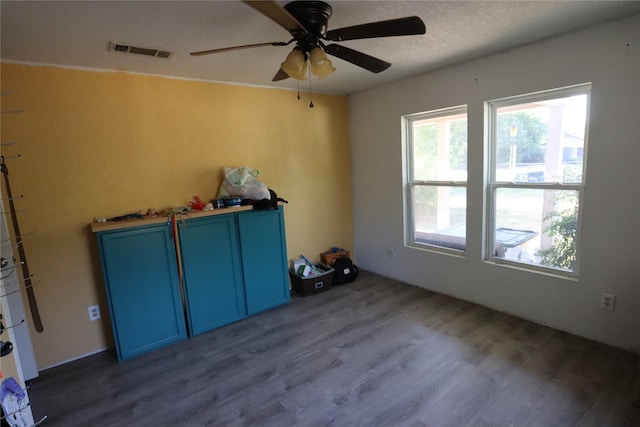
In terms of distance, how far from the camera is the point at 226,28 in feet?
6.53

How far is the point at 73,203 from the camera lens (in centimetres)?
257

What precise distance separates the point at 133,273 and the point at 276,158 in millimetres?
1811

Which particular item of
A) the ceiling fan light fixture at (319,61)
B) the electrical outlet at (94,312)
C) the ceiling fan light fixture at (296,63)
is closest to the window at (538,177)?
the ceiling fan light fixture at (319,61)

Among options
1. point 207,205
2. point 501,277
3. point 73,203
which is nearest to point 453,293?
point 501,277

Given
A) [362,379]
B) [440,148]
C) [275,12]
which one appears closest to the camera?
[275,12]

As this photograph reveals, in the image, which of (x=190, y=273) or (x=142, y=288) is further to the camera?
(x=190, y=273)

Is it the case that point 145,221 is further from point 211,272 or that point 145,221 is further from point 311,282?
point 311,282

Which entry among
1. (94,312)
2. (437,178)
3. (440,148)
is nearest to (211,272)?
(94,312)

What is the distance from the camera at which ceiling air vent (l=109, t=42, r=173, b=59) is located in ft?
7.18

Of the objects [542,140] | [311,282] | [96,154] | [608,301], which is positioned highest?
[96,154]

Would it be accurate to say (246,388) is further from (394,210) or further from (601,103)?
(601,103)

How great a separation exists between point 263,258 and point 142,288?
3.54ft

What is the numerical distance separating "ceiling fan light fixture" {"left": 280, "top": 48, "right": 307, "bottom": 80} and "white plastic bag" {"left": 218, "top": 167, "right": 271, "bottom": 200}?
1.51 metres

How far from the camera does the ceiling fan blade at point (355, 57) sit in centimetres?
186
